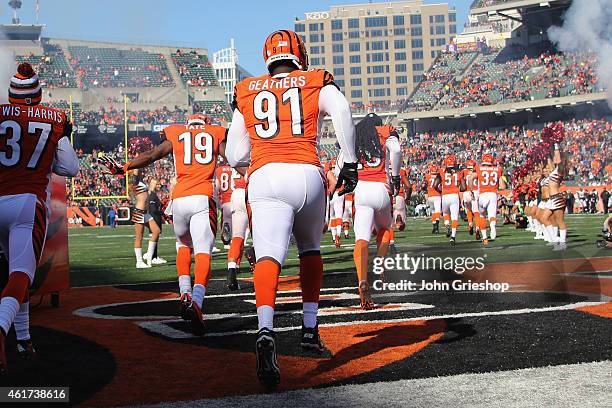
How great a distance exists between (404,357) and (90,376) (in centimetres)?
193

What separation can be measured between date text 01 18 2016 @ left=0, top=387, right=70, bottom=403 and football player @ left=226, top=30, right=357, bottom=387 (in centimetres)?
115

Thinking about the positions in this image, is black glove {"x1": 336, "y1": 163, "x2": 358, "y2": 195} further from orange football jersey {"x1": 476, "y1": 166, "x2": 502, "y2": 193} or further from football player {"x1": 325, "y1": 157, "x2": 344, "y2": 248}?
orange football jersey {"x1": 476, "y1": 166, "x2": 502, "y2": 193}

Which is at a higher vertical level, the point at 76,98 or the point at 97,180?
the point at 76,98

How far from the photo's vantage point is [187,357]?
5535mm

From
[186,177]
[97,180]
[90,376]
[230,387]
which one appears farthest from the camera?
[97,180]

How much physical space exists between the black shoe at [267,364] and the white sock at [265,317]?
0.17 metres

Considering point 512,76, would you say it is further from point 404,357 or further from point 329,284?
point 404,357

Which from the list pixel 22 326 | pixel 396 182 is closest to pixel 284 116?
pixel 22 326

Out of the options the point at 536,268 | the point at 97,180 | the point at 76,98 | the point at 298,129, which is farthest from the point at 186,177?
the point at 76,98

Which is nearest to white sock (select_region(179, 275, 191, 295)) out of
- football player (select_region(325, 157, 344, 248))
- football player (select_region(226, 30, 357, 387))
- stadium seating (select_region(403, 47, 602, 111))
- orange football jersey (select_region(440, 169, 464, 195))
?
football player (select_region(226, 30, 357, 387))

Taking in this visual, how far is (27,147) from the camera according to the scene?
5.67 metres

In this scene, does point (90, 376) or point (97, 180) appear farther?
point (97, 180)

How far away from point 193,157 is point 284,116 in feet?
8.56

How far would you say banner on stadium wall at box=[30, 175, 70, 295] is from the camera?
8234mm
